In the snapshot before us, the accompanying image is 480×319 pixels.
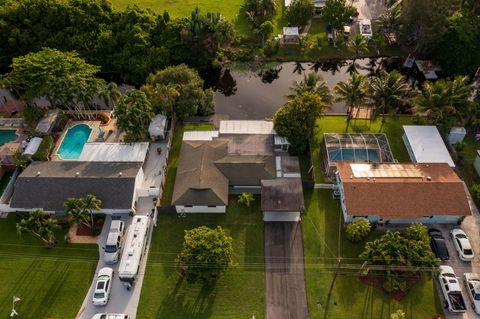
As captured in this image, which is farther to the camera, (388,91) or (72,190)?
(388,91)

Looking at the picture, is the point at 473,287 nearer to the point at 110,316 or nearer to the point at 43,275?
the point at 110,316

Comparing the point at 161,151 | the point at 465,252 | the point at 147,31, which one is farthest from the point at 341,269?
the point at 147,31

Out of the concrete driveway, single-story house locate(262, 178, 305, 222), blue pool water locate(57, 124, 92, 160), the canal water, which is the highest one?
the canal water

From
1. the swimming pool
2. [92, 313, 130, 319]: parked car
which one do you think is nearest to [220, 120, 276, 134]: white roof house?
[92, 313, 130, 319]: parked car

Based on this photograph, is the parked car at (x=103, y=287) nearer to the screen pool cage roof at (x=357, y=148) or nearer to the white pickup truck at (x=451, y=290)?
the screen pool cage roof at (x=357, y=148)

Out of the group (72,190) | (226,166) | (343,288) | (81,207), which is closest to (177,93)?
(226,166)

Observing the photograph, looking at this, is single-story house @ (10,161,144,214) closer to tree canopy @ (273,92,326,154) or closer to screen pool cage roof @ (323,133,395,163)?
tree canopy @ (273,92,326,154)

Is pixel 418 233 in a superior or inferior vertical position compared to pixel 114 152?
inferior

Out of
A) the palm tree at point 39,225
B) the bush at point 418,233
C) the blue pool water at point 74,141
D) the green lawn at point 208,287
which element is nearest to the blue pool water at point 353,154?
the bush at point 418,233
